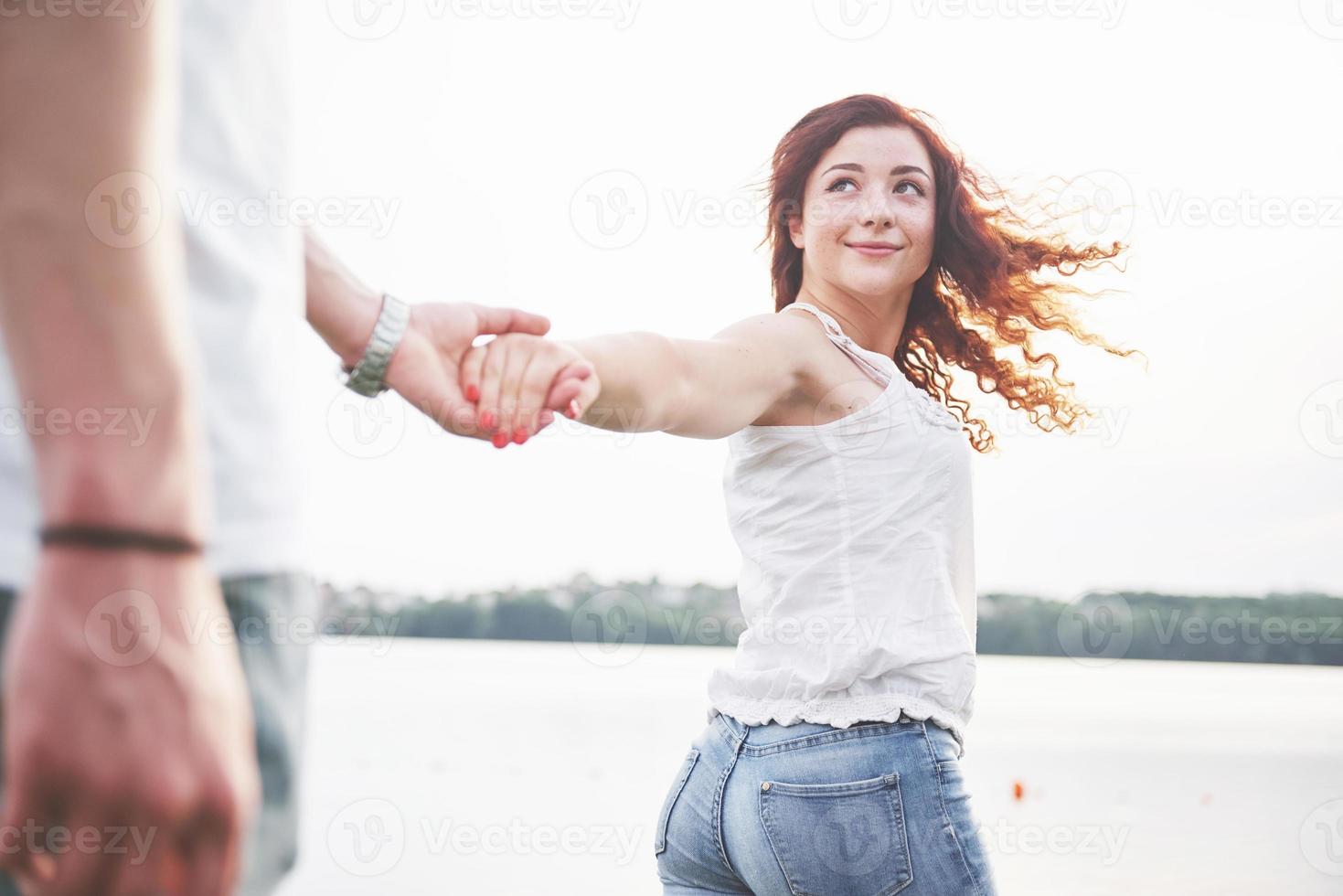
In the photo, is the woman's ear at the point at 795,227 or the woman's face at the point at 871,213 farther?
the woman's ear at the point at 795,227

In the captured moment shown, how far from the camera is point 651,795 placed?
602 centimetres

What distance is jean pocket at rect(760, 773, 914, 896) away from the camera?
152 centimetres

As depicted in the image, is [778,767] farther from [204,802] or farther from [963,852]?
[204,802]

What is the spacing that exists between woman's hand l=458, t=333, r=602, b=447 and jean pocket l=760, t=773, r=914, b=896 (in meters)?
0.60

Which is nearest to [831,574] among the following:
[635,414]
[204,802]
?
[635,414]

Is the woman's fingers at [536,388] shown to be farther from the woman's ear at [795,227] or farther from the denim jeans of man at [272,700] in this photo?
the woman's ear at [795,227]

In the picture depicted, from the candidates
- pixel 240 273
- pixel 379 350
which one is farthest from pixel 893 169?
pixel 240 273

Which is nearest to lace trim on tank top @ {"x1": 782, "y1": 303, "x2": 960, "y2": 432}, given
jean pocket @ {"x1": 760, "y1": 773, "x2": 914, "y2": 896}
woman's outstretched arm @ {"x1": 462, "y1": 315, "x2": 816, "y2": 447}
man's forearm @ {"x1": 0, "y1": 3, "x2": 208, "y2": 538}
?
woman's outstretched arm @ {"x1": 462, "y1": 315, "x2": 816, "y2": 447}

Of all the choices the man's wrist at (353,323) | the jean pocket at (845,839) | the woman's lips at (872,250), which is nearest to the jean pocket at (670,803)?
the jean pocket at (845,839)

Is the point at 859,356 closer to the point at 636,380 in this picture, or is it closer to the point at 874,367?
the point at 874,367

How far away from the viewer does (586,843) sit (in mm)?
4883

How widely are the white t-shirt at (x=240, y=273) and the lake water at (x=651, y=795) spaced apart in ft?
0.54

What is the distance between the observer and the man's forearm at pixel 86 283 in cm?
57

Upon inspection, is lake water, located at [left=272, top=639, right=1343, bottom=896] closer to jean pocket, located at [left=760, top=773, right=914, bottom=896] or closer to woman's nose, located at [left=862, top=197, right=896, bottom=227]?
jean pocket, located at [left=760, top=773, right=914, bottom=896]
